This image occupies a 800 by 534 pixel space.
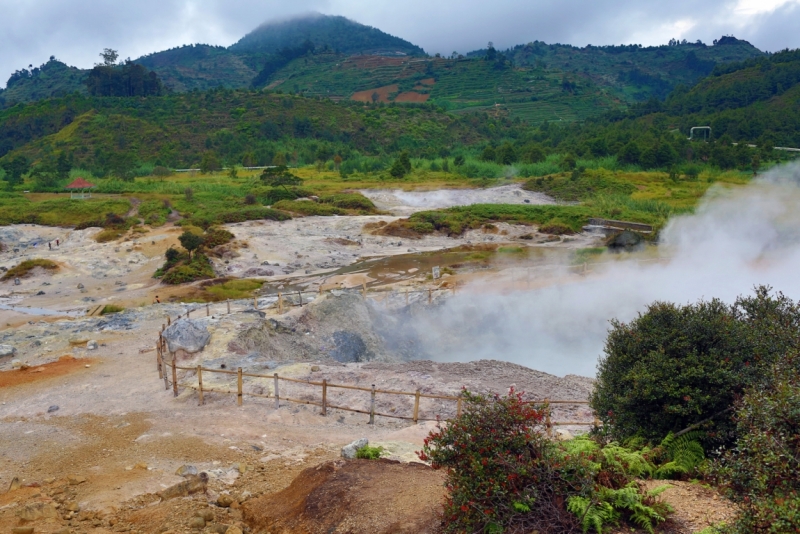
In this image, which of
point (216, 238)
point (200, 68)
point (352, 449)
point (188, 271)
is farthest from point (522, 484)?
point (200, 68)

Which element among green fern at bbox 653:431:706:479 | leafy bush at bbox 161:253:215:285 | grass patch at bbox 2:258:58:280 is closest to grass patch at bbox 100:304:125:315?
leafy bush at bbox 161:253:215:285

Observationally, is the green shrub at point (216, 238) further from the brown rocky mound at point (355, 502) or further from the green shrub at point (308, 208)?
the brown rocky mound at point (355, 502)

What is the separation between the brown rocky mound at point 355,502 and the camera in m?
6.71

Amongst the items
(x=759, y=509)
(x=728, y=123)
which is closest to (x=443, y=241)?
(x=759, y=509)

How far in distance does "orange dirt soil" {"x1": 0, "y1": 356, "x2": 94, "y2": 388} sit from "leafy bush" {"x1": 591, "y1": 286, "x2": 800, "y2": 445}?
1235 centimetres

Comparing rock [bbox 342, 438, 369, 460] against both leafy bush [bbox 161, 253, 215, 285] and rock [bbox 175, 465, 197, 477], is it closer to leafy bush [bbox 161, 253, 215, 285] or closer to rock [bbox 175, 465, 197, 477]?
rock [bbox 175, 465, 197, 477]

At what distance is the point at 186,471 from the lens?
955 cm

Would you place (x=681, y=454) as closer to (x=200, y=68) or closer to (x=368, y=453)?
(x=368, y=453)

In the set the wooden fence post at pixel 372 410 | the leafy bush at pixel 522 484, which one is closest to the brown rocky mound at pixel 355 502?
the leafy bush at pixel 522 484

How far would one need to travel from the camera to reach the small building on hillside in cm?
4494

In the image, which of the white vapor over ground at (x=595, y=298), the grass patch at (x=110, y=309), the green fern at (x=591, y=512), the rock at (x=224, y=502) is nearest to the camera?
the green fern at (x=591, y=512)

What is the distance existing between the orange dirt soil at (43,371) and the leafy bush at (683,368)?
40.5 ft

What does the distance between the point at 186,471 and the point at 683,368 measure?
6.67m

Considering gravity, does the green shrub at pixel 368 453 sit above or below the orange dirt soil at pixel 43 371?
above
